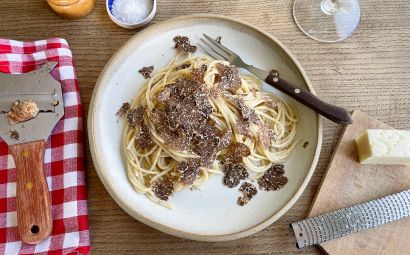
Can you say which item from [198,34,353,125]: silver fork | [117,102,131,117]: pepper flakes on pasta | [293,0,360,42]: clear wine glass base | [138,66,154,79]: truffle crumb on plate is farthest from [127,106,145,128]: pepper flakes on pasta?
[293,0,360,42]: clear wine glass base

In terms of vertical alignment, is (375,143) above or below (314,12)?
below

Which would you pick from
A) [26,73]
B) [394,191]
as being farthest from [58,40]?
[394,191]

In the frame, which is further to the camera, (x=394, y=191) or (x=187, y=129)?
(x=394, y=191)

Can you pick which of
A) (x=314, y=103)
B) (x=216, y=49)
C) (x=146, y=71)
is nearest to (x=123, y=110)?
(x=146, y=71)

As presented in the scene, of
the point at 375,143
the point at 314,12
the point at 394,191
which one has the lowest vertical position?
the point at 394,191

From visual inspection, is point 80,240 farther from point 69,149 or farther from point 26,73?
point 26,73

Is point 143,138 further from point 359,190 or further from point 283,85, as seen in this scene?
point 359,190

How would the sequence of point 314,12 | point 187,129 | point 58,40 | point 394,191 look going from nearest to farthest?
1. point 187,129
2. point 394,191
3. point 58,40
4. point 314,12

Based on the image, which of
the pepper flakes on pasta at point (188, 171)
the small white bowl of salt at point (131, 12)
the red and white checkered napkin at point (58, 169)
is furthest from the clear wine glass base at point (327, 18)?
the red and white checkered napkin at point (58, 169)
